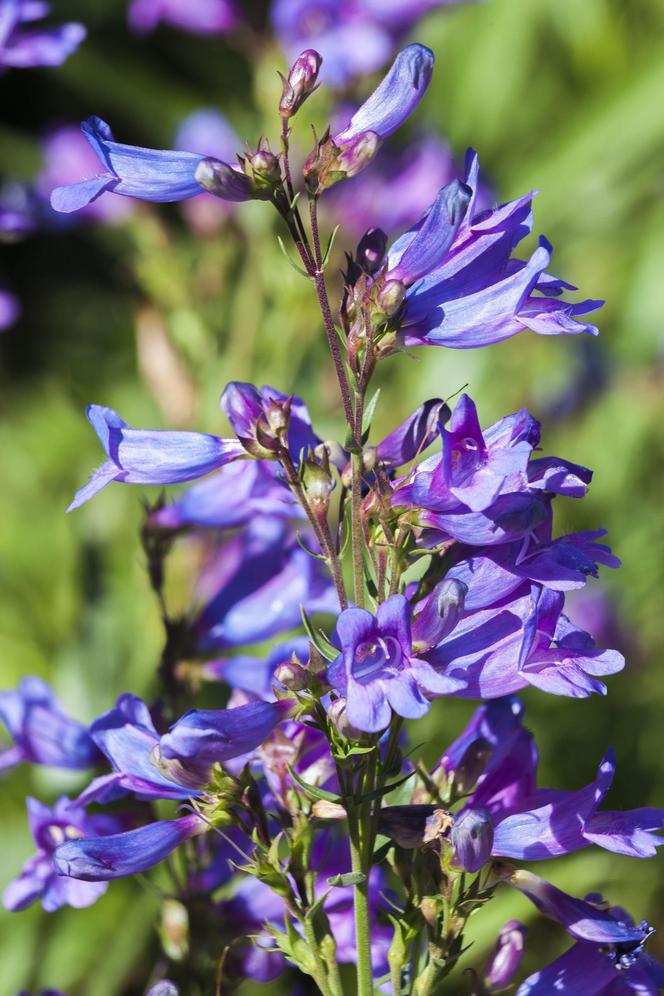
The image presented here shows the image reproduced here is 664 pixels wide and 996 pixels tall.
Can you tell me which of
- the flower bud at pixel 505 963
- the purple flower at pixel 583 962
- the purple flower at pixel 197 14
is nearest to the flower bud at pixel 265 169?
the purple flower at pixel 583 962

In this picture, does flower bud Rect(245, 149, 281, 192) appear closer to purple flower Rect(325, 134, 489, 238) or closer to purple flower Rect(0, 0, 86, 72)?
purple flower Rect(0, 0, 86, 72)

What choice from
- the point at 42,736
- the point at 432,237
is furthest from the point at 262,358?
the point at 432,237

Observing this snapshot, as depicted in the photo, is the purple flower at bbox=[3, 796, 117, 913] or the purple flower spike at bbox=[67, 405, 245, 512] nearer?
the purple flower spike at bbox=[67, 405, 245, 512]

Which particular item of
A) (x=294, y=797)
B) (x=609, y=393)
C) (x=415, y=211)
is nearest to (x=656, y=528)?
(x=609, y=393)

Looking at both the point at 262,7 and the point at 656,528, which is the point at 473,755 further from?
the point at 262,7

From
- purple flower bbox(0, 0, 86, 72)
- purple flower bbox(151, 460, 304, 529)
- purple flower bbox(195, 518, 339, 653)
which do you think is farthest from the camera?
purple flower bbox(0, 0, 86, 72)

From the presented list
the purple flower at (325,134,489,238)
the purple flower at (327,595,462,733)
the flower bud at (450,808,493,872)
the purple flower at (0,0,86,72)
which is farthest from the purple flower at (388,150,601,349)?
the purple flower at (325,134,489,238)
